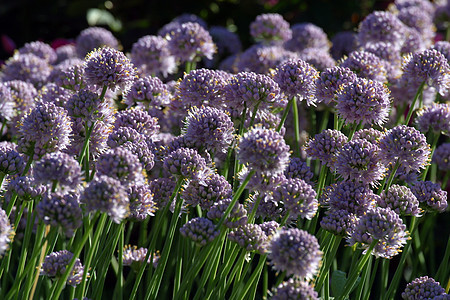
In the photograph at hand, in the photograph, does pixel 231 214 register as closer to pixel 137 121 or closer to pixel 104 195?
pixel 104 195

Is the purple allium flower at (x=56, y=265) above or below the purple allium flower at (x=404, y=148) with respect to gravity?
below

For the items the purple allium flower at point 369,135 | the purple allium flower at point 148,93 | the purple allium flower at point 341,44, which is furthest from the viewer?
the purple allium flower at point 341,44

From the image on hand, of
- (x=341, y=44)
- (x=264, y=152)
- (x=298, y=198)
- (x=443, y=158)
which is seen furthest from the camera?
(x=341, y=44)

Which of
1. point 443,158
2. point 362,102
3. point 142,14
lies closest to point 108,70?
point 362,102

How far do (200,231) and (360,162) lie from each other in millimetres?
463

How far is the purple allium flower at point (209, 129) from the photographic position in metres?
1.57

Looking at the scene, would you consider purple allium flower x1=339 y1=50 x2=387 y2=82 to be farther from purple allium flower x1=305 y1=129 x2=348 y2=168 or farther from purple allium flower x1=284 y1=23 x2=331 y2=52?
purple allium flower x1=284 y1=23 x2=331 y2=52

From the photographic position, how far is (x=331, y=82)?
69.8 inches

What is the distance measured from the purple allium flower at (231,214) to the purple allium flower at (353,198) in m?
0.27

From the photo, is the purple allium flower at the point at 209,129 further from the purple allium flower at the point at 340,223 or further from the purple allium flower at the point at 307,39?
the purple allium flower at the point at 307,39

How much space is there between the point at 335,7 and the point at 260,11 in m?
0.48

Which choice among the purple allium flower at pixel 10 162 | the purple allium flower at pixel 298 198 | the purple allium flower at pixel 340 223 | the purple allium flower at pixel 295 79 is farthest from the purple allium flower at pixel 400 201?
the purple allium flower at pixel 10 162

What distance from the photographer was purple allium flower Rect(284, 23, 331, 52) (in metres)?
3.07

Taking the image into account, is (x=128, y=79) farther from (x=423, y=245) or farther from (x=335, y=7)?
(x=335, y=7)
